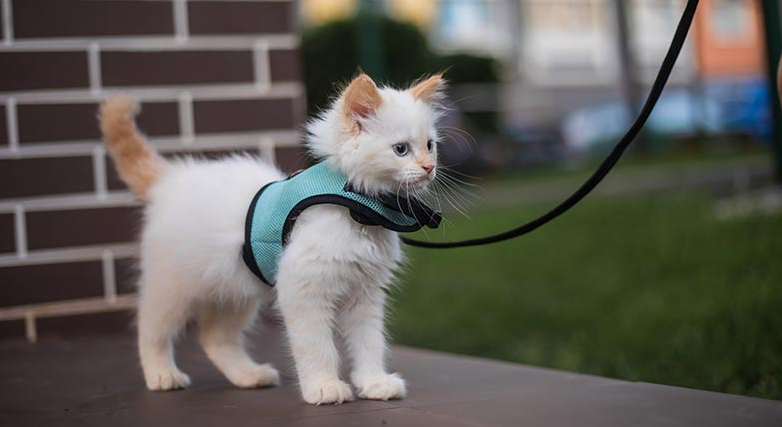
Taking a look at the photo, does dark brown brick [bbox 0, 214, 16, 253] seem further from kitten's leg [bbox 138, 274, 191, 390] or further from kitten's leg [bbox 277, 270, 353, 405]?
kitten's leg [bbox 277, 270, 353, 405]

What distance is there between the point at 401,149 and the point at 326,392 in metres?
0.72

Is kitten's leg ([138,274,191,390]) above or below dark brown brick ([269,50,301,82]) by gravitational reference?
below

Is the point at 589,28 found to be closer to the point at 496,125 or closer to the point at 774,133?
the point at 496,125

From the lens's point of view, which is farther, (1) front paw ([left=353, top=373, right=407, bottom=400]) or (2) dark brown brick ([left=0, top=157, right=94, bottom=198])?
(2) dark brown brick ([left=0, top=157, right=94, bottom=198])

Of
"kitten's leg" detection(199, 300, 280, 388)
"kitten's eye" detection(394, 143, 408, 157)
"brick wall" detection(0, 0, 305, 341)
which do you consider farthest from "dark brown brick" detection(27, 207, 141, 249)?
"kitten's eye" detection(394, 143, 408, 157)

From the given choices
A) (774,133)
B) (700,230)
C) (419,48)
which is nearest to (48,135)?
(700,230)

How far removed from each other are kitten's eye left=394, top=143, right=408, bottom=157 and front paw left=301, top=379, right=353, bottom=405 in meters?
0.68

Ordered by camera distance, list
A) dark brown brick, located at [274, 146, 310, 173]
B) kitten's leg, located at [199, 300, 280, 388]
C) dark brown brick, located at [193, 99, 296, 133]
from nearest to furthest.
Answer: kitten's leg, located at [199, 300, 280, 388] → dark brown brick, located at [193, 99, 296, 133] → dark brown brick, located at [274, 146, 310, 173]

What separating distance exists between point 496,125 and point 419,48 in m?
3.00

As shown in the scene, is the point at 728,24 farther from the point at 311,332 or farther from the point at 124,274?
the point at 311,332

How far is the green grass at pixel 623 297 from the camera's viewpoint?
14.9ft

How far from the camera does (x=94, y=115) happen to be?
4.72 metres

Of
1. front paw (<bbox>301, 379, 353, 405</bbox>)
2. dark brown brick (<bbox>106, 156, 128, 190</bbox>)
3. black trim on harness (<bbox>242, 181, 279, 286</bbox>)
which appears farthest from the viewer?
dark brown brick (<bbox>106, 156, 128, 190</bbox>)

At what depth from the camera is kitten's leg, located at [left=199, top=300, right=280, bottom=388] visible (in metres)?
3.35
